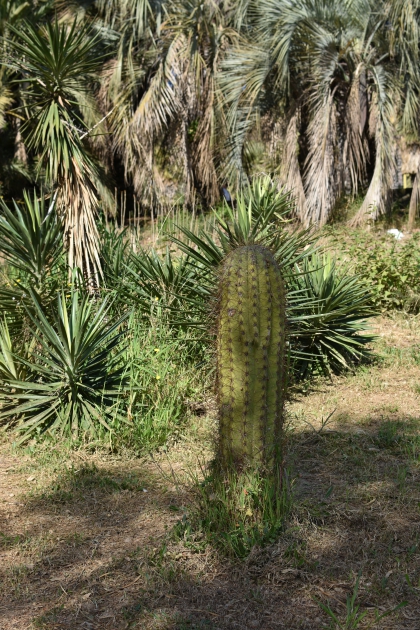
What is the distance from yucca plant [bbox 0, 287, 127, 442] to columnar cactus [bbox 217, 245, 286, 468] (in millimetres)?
1637

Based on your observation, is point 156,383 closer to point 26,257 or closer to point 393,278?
point 26,257

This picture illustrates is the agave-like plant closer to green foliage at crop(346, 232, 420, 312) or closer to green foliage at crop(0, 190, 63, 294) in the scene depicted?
green foliage at crop(0, 190, 63, 294)

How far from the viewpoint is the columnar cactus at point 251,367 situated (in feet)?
11.9

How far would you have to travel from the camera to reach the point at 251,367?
3637 mm

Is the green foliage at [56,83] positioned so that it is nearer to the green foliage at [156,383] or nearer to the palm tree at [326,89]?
the green foliage at [156,383]

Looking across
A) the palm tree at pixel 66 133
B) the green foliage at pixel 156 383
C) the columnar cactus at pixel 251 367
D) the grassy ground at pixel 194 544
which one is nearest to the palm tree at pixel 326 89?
the palm tree at pixel 66 133

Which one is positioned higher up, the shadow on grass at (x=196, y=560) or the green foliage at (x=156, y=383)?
the green foliage at (x=156, y=383)

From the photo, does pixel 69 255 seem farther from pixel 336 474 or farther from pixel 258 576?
pixel 258 576

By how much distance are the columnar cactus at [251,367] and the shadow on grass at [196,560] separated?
1.61ft

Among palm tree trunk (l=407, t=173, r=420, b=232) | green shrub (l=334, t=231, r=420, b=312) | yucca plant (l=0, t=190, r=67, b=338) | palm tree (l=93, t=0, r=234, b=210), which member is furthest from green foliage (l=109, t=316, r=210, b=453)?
palm tree trunk (l=407, t=173, r=420, b=232)

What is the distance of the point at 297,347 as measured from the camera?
21.6 feet

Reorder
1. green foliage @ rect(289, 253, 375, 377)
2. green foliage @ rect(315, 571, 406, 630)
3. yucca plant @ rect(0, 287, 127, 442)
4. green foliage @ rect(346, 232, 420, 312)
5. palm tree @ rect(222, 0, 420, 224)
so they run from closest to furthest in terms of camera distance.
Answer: green foliage @ rect(315, 571, 406, 630)
yucca plant @ rect(0, 287, 127, 442)
green foliage @ rect(289, 253, 375, 377)
green foliage @ rect(346, 232, 420, 312)
palm tree @ rect(222, 0, 420, 224)

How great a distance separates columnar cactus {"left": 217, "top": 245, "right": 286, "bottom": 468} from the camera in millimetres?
3639

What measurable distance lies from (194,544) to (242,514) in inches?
11.8
